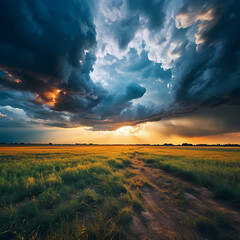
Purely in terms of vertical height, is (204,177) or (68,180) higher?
(204,177)

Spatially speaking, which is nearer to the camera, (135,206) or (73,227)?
(73,227)

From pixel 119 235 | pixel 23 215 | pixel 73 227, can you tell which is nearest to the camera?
pixel 119 235

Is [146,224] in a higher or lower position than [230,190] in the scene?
lower

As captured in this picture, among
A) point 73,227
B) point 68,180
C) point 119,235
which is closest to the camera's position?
point 119,235

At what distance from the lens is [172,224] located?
2.23m

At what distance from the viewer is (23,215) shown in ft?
7.64

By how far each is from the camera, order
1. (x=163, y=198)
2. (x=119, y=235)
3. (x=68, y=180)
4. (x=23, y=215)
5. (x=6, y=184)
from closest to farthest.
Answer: (x=119, y=235), (x=23, y=215), (x=163, y=198), (x=6, y=184), (x=68, y=180)

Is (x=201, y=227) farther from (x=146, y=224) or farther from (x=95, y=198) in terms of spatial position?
(x=95, y=198)

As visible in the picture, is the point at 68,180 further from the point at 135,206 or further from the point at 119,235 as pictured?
the point at 119,235

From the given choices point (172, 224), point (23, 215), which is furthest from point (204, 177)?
point (23, 215)

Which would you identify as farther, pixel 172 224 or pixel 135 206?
pixel 135 206

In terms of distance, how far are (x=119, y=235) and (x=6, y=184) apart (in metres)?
4.66

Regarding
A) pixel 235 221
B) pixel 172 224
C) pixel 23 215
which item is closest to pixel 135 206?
pixel 172 224

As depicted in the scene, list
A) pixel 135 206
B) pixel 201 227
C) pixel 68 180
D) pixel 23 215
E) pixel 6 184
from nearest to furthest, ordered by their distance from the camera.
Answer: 1. pixel 201 227
2. pixel 23 215
3. pixel 135 206
4. pixel 6 184
5. pixel 68 180
